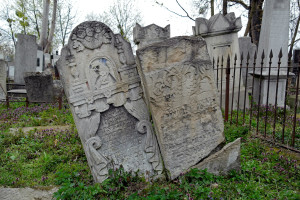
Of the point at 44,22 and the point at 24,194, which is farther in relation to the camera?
the point at 44,22

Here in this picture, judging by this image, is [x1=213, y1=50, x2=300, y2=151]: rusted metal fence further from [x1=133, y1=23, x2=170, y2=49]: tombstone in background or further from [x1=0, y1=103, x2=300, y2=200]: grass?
[x1=133, y1=23, x2=170, y2=49]: tombstone in background

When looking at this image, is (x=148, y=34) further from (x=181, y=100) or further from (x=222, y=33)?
(x=181, y=100)

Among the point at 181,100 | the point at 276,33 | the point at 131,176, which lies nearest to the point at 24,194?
the point at 131,176

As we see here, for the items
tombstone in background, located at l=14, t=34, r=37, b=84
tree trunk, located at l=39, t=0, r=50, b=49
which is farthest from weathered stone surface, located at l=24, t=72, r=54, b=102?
tree trunk, located at l=39, t=0, r=50, b=49

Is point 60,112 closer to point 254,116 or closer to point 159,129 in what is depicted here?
point 159,129

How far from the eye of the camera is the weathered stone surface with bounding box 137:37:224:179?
9.71ft

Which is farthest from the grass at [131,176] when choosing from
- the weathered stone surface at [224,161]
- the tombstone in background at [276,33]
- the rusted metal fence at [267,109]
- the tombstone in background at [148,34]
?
the tombstone in background at [148,34]

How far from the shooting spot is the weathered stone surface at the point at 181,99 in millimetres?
2959

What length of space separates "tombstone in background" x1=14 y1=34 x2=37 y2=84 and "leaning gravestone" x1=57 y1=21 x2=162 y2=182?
401 inches

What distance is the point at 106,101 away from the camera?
Result: 3.17m

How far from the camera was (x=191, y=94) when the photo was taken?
3.13 meters

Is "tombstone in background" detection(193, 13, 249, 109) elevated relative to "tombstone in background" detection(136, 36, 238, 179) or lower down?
elevated

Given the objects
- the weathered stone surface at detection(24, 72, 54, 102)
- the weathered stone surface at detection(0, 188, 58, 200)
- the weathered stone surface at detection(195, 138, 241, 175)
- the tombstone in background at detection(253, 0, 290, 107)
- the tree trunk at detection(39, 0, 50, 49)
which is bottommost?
the weathered stone surface at detection(0, 188, 58, 200)

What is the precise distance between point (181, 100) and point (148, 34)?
23.3ft
